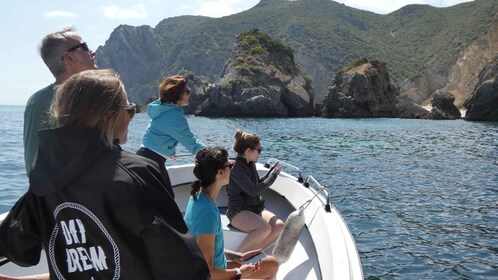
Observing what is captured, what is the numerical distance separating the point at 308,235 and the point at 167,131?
6.71ft

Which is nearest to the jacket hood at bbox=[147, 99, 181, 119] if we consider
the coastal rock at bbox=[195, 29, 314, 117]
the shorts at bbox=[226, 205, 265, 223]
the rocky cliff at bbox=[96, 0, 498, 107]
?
the shorts at bbox=[226, 205, 265, 223]

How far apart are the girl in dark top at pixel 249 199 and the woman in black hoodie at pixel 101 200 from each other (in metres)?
3.43

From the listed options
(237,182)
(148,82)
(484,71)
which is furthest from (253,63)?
(148,82)

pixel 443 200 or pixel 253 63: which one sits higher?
pixel 253 63

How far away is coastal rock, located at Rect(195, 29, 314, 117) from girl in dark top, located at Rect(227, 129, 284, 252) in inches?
2492

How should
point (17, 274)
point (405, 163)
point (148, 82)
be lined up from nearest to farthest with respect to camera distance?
point (17, 274), point (405, 163), point (148, 82)

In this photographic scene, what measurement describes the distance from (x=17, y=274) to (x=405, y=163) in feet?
56.1

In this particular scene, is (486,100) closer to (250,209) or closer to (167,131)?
(250,209)

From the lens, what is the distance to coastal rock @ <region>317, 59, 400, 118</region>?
7050cm

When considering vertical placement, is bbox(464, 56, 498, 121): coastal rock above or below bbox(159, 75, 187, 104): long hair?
below

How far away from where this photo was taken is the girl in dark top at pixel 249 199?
5.10 meters

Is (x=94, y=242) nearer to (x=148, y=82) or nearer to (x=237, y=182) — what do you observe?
(x=237, y=182)

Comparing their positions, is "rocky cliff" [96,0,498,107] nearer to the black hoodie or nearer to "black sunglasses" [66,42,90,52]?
"black sunglasses" [66,42,90,52]

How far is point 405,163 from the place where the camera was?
61.4ft
